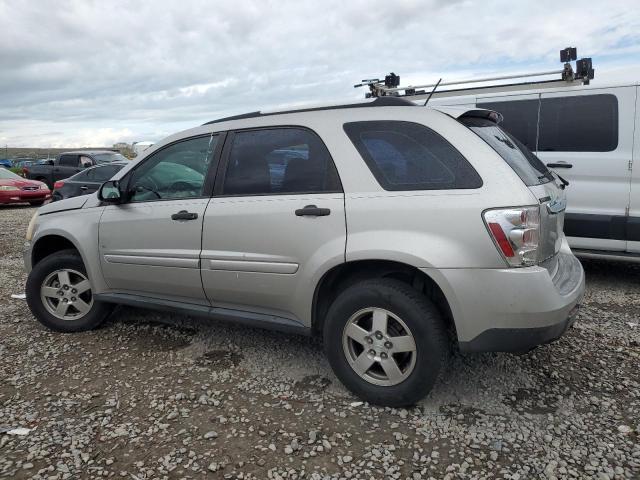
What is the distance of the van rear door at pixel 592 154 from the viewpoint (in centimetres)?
494

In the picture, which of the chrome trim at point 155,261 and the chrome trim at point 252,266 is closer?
the chrome trim at point 252,266

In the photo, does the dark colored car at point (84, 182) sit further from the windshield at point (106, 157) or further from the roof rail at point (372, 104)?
the roof rail at point (372, 104)

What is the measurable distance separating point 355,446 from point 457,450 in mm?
520

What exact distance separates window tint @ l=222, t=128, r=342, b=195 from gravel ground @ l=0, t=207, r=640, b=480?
1273 mm

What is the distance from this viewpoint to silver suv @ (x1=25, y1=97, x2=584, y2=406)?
263 cm

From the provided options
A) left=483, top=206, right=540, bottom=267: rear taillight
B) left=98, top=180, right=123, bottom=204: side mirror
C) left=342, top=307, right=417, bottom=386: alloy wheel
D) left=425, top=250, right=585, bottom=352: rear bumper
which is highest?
left=98, top=180, right=123, bottom=204: side mirror

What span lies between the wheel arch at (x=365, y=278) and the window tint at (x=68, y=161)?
1608 centimetres

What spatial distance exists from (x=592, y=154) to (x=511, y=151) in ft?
8.52

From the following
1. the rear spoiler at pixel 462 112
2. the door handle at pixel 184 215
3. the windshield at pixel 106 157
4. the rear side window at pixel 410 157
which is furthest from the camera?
the windshield at pixel 106 157

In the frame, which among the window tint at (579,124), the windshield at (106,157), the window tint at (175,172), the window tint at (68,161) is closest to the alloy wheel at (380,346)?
the window tint at (175,172)

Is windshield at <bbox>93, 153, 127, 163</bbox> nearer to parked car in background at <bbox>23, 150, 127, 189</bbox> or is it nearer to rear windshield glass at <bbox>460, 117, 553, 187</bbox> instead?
parked car in background at <bbox>23, 150, 127, 189</bbox>

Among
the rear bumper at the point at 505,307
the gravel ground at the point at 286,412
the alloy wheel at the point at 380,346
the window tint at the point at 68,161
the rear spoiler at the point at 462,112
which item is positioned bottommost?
the gravel ground at the point at 286,412

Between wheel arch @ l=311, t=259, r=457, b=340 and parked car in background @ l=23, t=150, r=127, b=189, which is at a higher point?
parked car in background @ l=23, t=150, r=127, b=189

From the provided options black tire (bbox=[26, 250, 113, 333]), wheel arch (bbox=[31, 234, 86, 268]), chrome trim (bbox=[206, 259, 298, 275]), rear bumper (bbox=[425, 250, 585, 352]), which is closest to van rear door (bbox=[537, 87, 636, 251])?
rear bumper (bbox=[425, 250, 585, 352])
